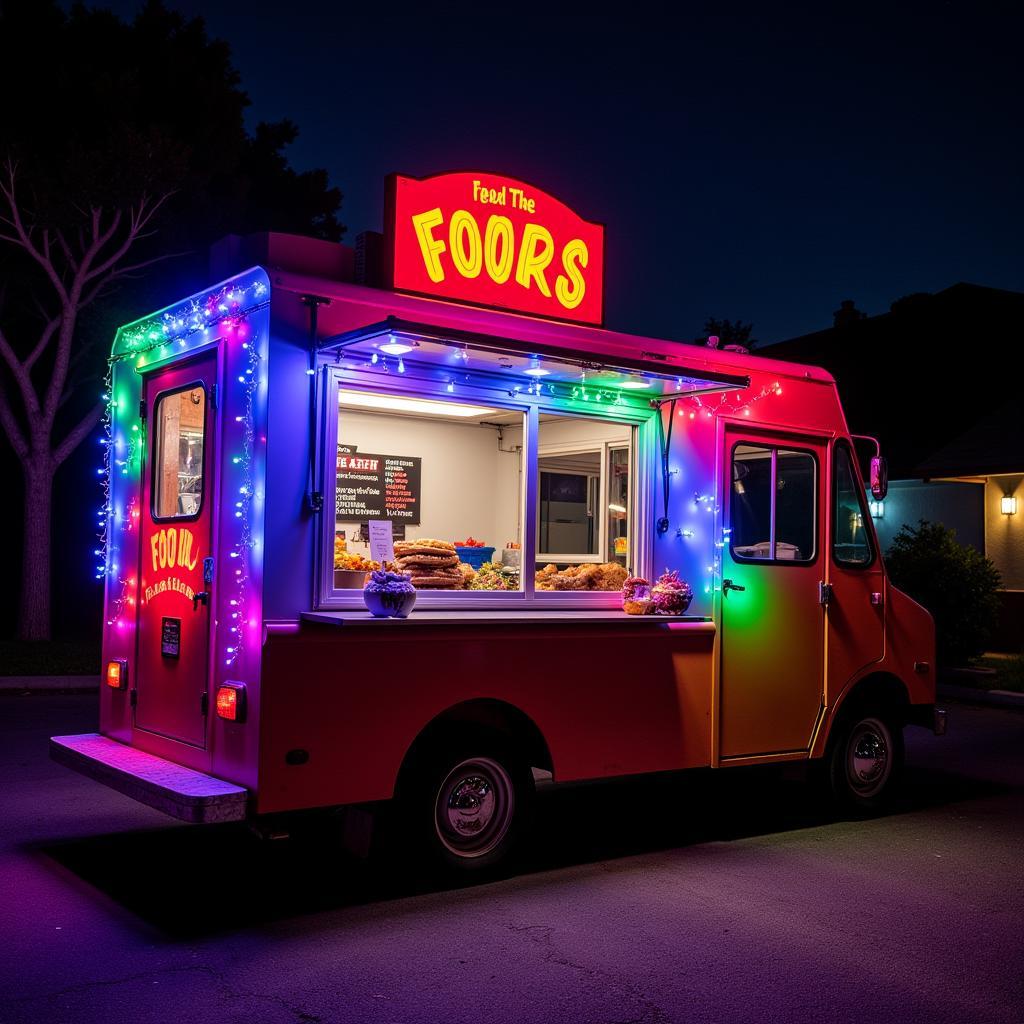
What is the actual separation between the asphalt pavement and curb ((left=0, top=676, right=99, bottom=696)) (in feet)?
17.8

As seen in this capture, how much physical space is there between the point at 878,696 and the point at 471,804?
11.8 feet

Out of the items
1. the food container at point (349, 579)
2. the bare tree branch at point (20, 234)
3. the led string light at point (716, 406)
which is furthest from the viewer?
the bare tree branch at point (20, 234)

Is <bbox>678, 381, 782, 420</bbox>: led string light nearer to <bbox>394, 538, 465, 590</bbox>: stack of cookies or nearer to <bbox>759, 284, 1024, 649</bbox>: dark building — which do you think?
<bbox>394, 538, 465, 590</bbox>: stack of cookies

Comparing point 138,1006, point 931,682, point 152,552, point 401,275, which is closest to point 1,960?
point 138,1006

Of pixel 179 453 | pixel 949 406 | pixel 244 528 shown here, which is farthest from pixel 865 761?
pixel 949 406

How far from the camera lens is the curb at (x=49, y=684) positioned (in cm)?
1357

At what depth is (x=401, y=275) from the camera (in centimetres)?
657

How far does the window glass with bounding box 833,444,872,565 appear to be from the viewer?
327 inches

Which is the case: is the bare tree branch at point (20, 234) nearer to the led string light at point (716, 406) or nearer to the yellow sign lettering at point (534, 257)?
the yellow sign lettering at point (534, 257)

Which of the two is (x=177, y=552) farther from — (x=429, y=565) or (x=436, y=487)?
(x=436, y=487)

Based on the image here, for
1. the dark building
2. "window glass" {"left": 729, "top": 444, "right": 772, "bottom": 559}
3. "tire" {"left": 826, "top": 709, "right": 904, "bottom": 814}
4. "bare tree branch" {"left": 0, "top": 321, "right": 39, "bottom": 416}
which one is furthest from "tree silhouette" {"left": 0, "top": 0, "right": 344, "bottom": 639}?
the dark building

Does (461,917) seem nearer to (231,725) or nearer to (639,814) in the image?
(231,725)

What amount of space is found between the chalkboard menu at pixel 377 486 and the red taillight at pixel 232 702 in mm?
2015

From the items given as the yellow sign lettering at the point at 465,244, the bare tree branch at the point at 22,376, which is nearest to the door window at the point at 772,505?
the yellow sign lettering at the point at 465,244
